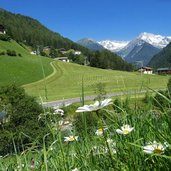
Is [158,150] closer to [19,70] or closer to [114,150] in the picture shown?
[114,150]

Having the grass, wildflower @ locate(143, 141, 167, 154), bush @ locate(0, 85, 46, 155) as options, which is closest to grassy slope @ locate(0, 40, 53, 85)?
bush @ locate(0, 85, 46, 155)

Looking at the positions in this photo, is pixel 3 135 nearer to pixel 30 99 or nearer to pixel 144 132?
pixel 30 99

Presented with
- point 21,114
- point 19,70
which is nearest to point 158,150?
point 21,114

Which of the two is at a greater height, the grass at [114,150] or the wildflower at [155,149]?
the wildflower at [155,149]

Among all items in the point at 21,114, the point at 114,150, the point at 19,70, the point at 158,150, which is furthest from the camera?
the point at 19,70

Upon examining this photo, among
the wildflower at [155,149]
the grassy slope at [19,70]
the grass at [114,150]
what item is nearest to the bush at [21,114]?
the grass at [114,150]

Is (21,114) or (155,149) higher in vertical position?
(155,149)

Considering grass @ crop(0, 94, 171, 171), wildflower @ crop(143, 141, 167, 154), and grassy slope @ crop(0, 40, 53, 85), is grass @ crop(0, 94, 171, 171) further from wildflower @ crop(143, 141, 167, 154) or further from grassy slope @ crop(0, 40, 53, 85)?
grassy slope @ crop(0, 40, 53, 85)

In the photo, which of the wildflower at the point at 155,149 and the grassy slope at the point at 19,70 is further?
the grassy slope at the point at 19,70

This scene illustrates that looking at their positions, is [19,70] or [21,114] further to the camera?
[19,70]

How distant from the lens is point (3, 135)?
33375 millimetres

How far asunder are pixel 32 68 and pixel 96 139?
359ft

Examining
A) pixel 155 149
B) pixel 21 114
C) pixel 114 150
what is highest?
pixel 155 149

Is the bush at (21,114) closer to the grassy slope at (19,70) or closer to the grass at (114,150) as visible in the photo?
the grass at (114,150)
